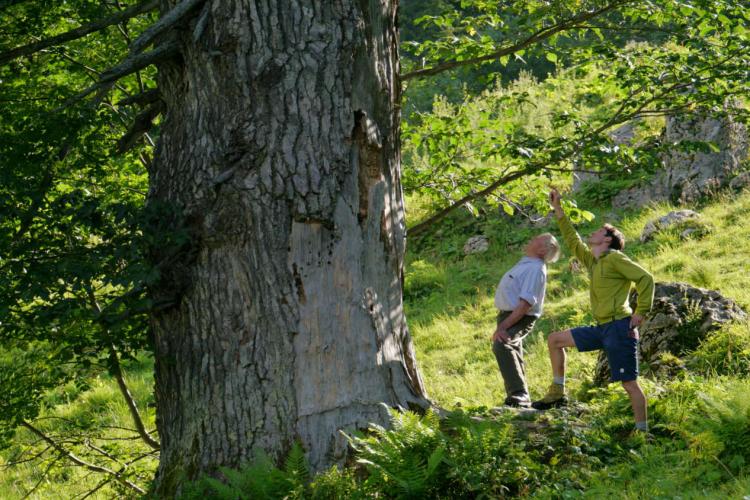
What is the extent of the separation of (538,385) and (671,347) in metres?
1.48

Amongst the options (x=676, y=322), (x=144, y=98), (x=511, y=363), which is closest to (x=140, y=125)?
(x=144, y=98)

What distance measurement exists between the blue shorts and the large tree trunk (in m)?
1.94

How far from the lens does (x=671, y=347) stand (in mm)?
7902

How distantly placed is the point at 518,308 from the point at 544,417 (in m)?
1.79

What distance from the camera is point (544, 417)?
5.78 m

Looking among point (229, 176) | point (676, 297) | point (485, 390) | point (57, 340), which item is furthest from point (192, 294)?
point (676, 297)

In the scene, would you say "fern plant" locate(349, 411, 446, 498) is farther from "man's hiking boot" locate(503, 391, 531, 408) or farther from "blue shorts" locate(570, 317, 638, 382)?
"man's hiking boot" locate(503, 391, 531, 408)

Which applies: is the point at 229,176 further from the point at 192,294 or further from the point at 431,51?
the point at 431,51

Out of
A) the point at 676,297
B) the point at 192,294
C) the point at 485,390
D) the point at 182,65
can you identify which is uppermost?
the point at 182,65

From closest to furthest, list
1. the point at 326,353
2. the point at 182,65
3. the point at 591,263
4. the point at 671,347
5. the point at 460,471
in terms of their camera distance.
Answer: the point at 460,471, the point at 326,353, the point at 182,65, the point at 591,263, the point at 671,347

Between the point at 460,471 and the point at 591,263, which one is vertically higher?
the point at 591,263

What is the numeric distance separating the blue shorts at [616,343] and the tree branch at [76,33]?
445 cm

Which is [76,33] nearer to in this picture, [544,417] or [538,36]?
[538,36]

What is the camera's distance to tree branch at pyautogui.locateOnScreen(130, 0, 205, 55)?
502cm
